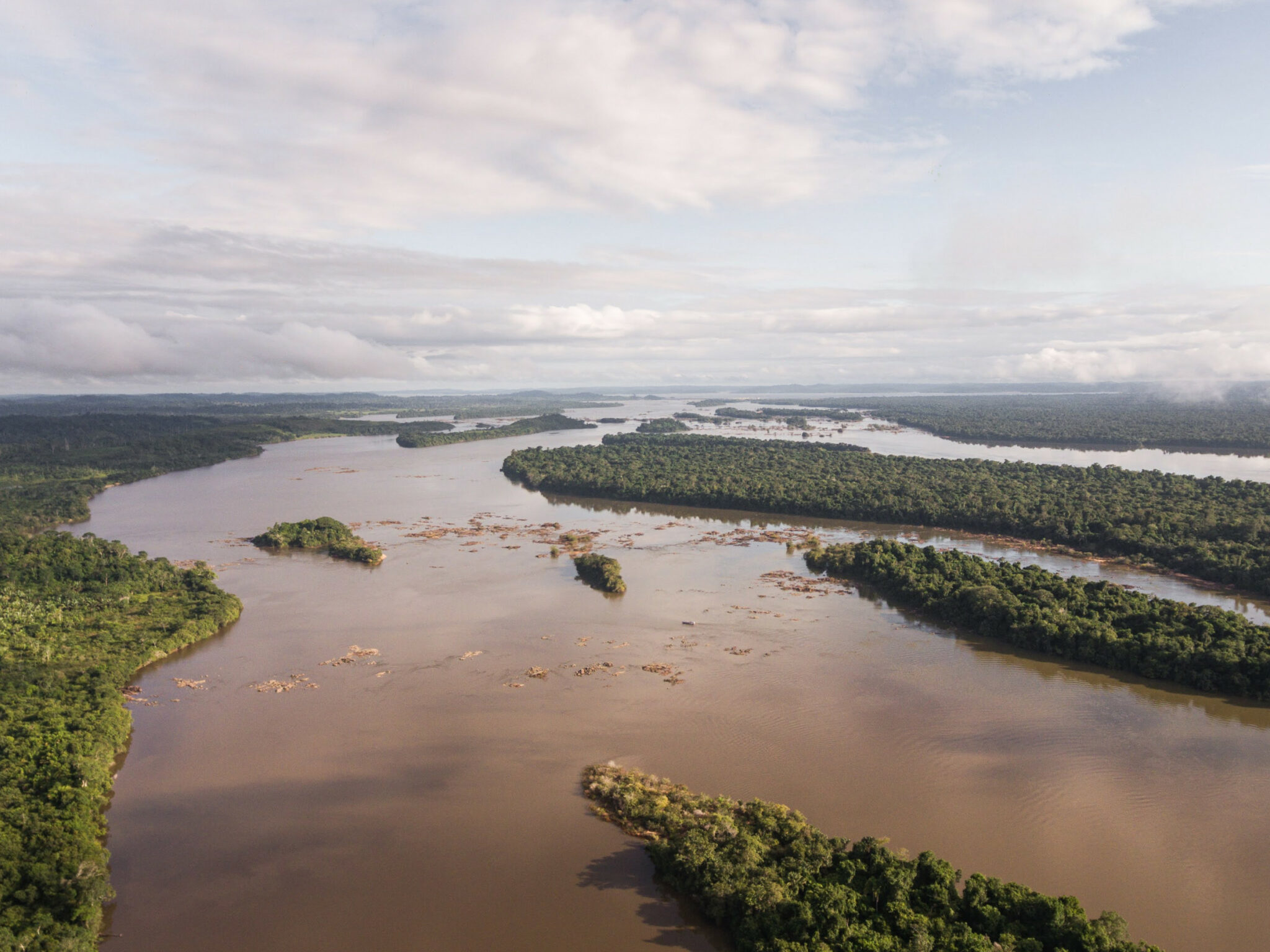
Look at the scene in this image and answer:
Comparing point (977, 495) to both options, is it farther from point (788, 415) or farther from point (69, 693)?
point (788, 415)

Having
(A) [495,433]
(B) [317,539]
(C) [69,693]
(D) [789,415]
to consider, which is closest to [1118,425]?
(D) [789,415]

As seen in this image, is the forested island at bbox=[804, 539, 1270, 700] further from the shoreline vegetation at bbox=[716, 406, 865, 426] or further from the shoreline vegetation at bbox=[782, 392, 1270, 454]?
the shoreline vegetation at bbox=[716, 406, 865, 426]

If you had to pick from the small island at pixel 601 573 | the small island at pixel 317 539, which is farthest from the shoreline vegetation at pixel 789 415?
the small island at pixel 601 573

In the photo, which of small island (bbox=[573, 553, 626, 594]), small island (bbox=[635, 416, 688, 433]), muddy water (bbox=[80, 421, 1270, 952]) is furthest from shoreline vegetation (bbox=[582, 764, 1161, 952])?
small island (bbox=[635, 416, 688, 433])

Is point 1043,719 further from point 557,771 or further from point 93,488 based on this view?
point 93,488

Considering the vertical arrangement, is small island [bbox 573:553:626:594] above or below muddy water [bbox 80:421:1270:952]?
above

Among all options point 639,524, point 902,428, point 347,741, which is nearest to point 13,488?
point 639,524
